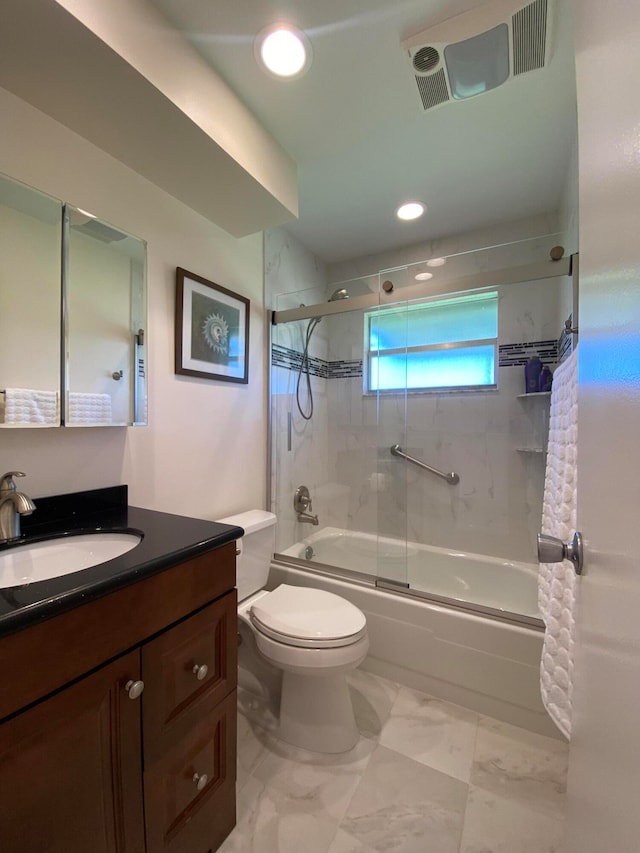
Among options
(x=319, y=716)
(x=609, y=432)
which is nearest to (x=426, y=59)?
(x=609, y=432)

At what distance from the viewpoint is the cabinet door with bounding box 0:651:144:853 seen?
593 millimetres

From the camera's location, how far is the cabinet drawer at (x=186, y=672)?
0.80m

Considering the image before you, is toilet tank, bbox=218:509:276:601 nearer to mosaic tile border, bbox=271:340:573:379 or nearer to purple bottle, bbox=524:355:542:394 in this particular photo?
mosaic tile border, bbox=271:340:573:379

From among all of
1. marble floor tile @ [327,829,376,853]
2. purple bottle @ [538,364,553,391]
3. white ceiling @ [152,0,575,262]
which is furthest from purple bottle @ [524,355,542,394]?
marble floor tile @ [327,829,376,853]

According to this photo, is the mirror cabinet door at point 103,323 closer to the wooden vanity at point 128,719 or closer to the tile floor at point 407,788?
the wooden vanity at point 128,719

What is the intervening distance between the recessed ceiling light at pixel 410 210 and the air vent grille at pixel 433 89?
677 millimetres

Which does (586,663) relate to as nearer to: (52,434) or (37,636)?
(37,636)

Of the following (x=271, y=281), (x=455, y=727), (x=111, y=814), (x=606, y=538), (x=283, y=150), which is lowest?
(x=455, y=727)

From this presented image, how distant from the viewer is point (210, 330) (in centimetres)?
173

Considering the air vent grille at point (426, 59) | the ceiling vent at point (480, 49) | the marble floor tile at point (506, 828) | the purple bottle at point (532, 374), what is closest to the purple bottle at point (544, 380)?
the purple bottle at point (532, 374)

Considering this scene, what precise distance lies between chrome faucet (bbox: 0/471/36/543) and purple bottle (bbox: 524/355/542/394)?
2.33m

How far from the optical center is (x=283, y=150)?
5.16ft

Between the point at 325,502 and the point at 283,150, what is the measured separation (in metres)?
2.03

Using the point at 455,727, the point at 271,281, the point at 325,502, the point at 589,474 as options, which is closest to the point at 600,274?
the point at 589,474
